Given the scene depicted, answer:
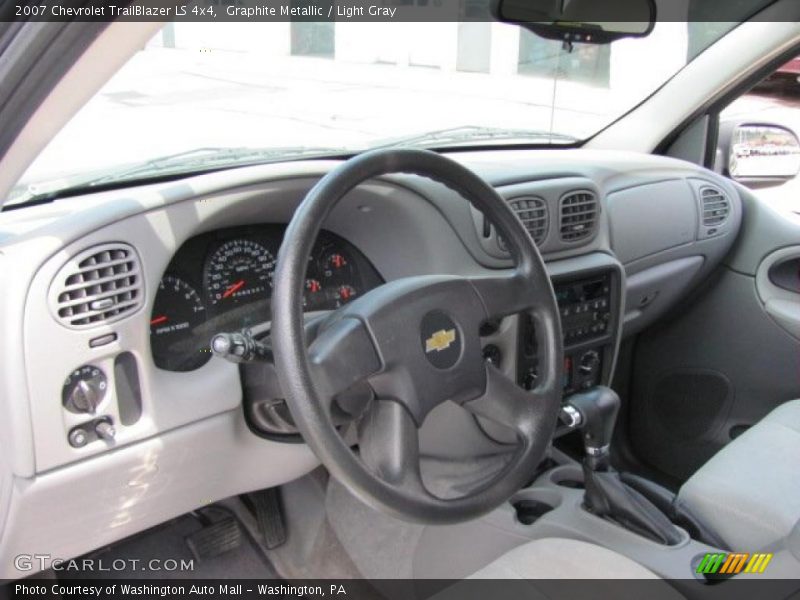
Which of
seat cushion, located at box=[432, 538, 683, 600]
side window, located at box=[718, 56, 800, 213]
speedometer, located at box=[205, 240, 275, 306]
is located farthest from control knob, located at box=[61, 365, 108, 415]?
side window, located at box=[718, 56, 800, 213]

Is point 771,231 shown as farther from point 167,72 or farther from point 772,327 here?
point 167,72

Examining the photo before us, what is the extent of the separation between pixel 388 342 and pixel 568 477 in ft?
3.25

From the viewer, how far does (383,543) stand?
2.24 meters

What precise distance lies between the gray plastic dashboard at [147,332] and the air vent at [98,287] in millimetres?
13

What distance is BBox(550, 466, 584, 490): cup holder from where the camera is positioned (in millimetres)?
2090

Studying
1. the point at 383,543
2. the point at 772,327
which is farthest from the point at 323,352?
the point at 772,327

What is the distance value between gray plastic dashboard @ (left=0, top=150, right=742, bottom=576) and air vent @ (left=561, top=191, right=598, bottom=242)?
0.02m

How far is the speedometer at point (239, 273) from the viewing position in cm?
173

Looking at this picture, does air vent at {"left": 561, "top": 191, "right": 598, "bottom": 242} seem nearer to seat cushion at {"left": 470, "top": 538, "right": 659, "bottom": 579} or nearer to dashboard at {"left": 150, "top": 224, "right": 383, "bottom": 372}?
dashboard at {"left": 150, "top": 224, "right": 383, "bottom": 372}

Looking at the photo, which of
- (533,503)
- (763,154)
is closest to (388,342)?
(533,503)

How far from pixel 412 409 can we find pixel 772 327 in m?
1.92

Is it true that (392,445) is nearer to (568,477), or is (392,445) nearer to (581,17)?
(568,477)

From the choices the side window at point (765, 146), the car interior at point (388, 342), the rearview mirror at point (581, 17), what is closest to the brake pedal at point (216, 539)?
the car interior at point (388, 342)

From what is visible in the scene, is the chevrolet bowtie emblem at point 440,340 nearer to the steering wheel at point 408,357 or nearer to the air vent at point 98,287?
the steering wheel at point 408,357
